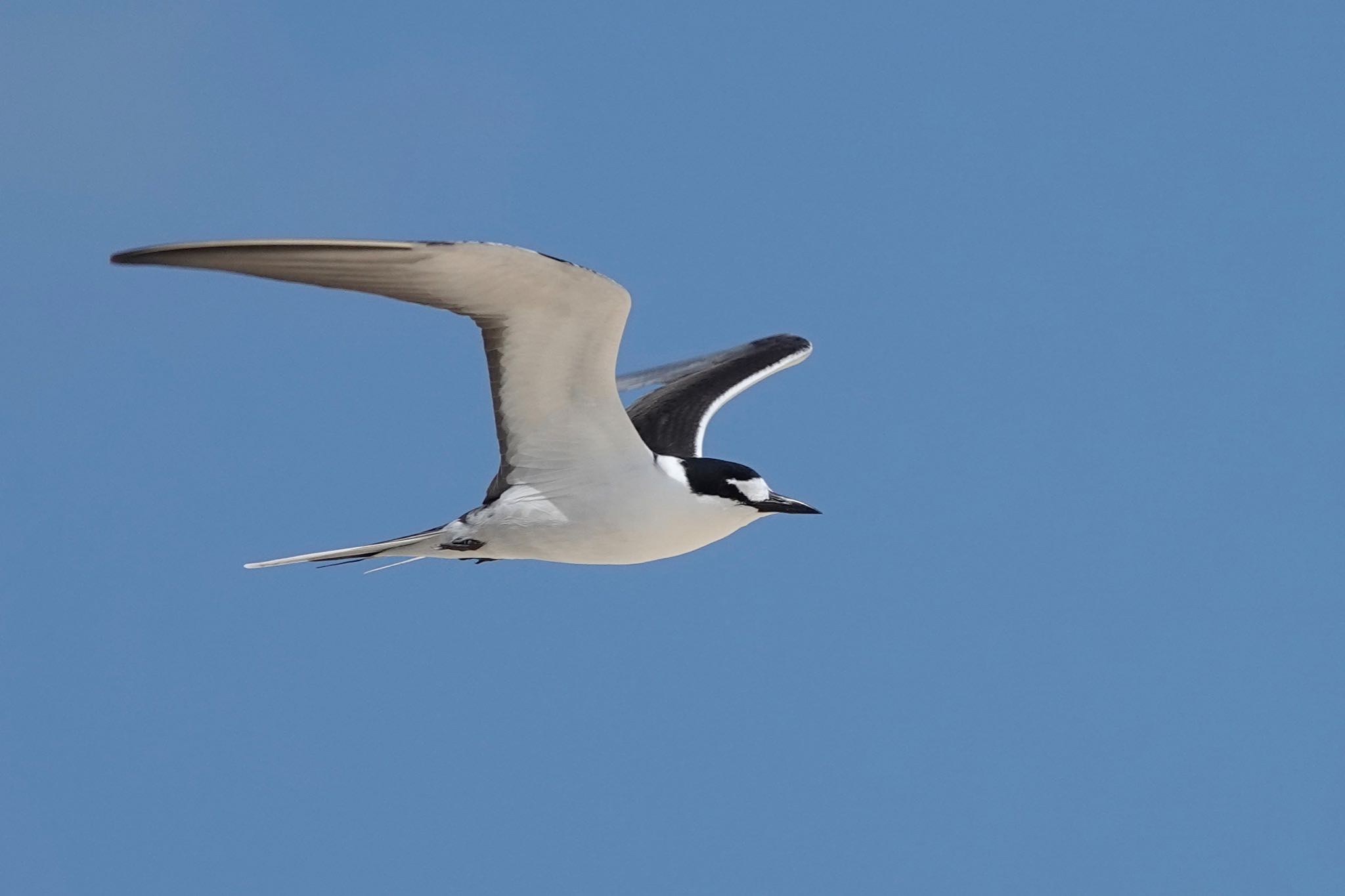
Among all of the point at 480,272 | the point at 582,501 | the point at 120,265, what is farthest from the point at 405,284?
the point at 582,501

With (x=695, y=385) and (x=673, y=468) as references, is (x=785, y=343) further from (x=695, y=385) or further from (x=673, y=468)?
(x=673, y=468)

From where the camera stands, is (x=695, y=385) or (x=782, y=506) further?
(x=695, y=385)

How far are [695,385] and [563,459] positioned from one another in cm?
255

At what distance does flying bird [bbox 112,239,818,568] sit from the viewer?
7.54 meters

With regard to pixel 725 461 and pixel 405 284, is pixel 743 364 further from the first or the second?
pixel 405 284

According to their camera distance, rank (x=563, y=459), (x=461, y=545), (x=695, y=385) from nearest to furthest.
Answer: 1. (x=563, y=459)
2. (x=461, y=545)
3. (x=695, y=385)

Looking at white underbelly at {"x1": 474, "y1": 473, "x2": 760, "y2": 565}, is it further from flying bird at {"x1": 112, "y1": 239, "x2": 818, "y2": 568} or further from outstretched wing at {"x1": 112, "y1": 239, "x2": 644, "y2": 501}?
outstretched wing at {"x1": 112, "y1": 239, "x2": 644, "y2": 501}

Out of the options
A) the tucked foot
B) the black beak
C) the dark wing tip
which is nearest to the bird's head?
the black beak

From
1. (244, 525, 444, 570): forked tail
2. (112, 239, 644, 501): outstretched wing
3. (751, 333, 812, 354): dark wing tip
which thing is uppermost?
(751, 333, 812, 354): dark wing tip

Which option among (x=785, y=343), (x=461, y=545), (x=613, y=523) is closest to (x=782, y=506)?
(x=613, y=523)

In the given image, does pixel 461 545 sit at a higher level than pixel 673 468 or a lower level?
lower

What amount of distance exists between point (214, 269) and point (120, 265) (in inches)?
16.9

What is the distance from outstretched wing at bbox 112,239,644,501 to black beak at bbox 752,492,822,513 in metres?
0.75

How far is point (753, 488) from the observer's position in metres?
8.86
